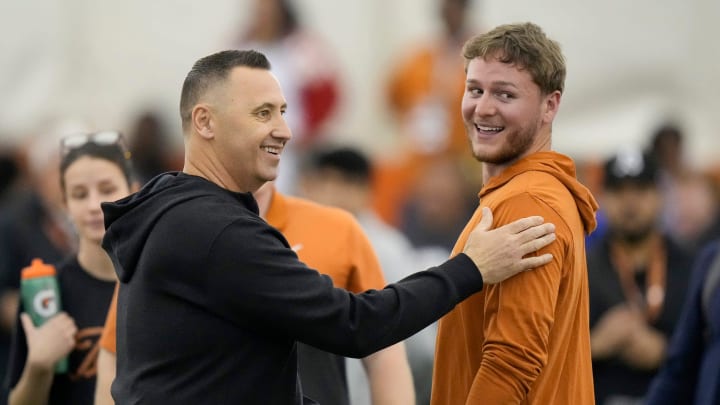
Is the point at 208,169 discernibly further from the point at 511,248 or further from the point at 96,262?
the point at 96,262

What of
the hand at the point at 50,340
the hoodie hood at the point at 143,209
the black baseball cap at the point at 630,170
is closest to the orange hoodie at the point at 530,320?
the hoodie hood at the point at 143,209

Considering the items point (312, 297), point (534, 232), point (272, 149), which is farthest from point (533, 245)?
point (272, 149)

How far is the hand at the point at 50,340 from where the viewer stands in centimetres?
473

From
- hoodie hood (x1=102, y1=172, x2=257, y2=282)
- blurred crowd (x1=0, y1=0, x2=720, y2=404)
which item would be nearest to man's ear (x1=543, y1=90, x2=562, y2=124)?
hoodie hood (x1=102, y1=172, x2=257, y2=282)

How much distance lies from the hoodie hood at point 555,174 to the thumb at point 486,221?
0.38ft

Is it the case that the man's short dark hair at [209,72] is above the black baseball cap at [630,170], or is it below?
above

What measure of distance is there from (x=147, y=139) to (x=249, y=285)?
7037 millimetres

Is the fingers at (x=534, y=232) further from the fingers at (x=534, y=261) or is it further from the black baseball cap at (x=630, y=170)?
the black baseball cap at (x=630, y=170)

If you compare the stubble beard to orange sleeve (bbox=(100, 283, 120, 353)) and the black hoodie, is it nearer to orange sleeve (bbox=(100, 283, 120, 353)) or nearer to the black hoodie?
the black hoodie

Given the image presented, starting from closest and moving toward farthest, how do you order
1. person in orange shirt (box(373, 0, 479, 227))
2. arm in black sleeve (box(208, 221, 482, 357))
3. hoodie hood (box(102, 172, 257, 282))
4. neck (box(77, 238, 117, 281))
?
arm in black sleeve (box(208, 221, 482, 357)) → hoodie hood (box(102, 172, 257, 282)) → neck (box(77, 238, 117, 281)) → person in orange shirt (box(373, 0, 479, 227))

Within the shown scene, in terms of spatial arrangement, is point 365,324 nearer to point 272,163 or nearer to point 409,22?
point 272,163

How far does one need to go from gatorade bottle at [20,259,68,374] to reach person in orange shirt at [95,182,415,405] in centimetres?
29

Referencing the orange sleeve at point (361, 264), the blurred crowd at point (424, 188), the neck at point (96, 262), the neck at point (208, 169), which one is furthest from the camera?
the blurred crowd at point (424, 188)

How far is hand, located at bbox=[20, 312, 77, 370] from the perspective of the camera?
473cm
